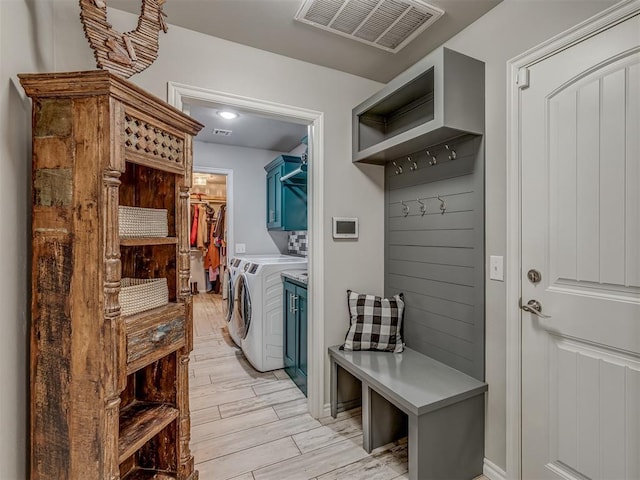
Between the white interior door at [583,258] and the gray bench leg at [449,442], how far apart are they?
219 mm

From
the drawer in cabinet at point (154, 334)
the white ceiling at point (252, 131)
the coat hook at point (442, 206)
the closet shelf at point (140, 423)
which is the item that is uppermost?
the white ceiling at point (252, 131)

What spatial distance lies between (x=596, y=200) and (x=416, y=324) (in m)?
1.21

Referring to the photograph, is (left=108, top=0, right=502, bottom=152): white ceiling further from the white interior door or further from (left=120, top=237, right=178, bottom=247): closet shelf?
(left=120, top=237, right=178, bottom=247): closet shelf

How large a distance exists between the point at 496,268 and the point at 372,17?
147 cm

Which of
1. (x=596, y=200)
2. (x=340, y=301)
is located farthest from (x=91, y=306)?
(x=596, y=200)

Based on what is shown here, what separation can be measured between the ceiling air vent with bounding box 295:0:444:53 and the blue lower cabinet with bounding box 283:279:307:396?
1718mm

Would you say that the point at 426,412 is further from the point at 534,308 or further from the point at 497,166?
the point at 497,166

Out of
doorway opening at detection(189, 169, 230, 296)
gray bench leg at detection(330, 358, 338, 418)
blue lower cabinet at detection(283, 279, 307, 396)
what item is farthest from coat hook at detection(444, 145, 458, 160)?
doorway opening at detection(189, 169, 230, 296)

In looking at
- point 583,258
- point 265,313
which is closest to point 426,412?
point 583,258

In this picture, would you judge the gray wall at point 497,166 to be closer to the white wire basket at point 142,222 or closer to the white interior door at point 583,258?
the white interior door at point 583,258

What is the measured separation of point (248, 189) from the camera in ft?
13.6

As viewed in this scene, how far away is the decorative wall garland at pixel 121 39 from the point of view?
104cm

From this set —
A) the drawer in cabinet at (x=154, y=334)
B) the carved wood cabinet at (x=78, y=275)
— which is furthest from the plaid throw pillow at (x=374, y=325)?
the carved wood cabinet at (x=78, y=275)

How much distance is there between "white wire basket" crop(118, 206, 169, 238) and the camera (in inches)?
45.3
